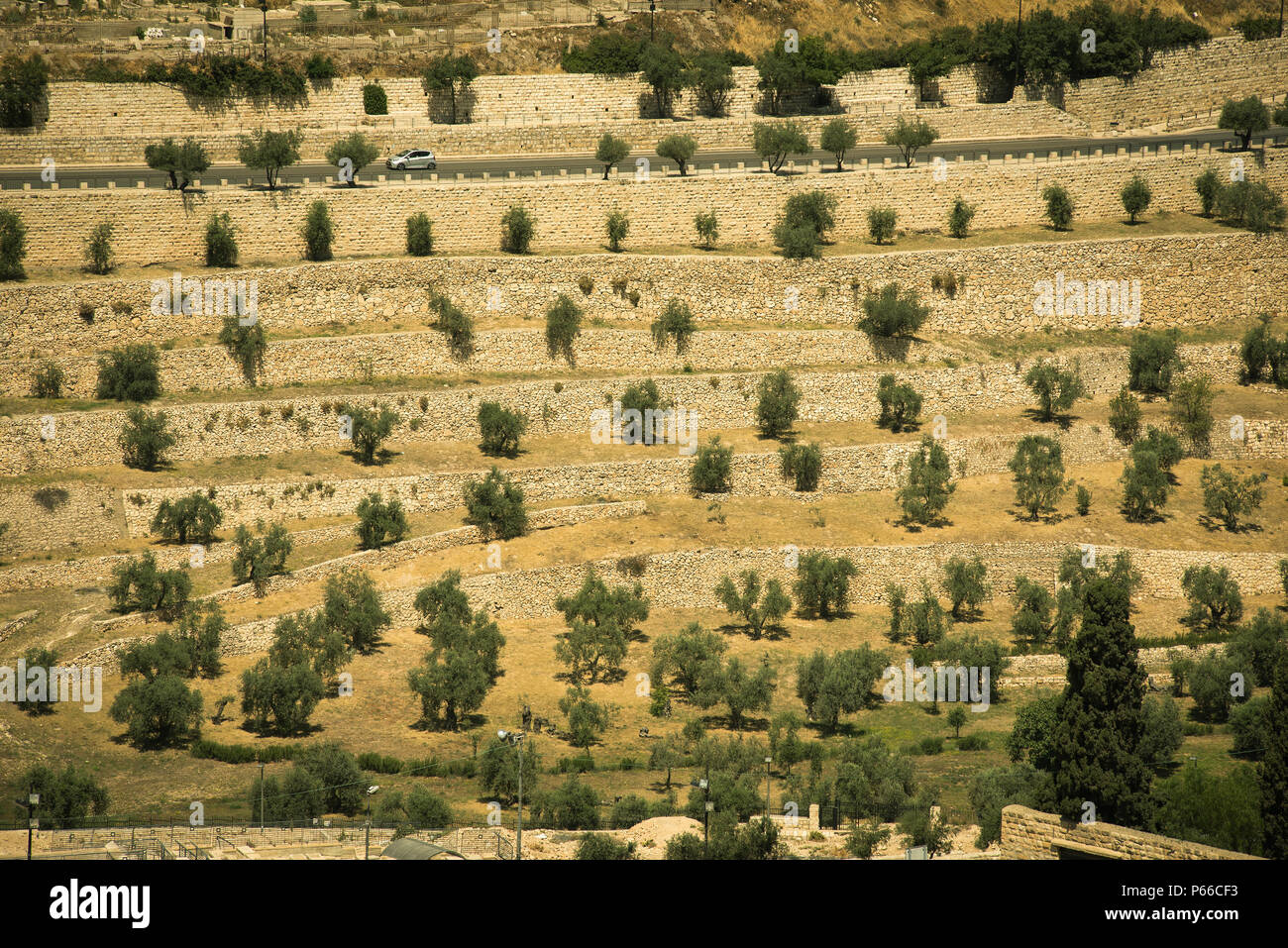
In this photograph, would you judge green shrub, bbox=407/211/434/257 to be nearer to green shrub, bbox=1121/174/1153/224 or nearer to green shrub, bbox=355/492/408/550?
green shrub, bbox=355/492/408/550

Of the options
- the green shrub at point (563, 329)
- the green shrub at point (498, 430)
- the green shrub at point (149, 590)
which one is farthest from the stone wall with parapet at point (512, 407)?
the green shrub at point (149, 590)

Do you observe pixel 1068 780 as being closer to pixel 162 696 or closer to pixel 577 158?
pixel 162 696

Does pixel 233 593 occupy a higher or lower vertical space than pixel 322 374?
lower

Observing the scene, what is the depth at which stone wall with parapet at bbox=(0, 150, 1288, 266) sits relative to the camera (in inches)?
1841

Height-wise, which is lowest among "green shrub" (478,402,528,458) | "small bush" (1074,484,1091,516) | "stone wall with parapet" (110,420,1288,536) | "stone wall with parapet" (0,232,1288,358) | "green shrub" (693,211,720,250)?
"small bush" (1074,484,1091,516)

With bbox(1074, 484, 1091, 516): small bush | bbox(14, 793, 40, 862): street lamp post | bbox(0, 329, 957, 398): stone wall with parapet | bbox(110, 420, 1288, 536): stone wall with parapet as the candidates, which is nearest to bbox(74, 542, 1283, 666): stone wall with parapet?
bbox(1074, 484, 1091, 516): small bush

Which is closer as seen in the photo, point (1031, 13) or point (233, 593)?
point (233, 593)

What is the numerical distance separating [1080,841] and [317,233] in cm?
3342

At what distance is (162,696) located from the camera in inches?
1240

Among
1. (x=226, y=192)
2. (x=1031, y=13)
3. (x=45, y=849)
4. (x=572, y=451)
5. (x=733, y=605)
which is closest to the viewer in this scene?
(x=45, y=849)

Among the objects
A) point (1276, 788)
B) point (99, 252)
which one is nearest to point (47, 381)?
point (99, 252)

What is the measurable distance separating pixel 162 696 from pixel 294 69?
110 feet

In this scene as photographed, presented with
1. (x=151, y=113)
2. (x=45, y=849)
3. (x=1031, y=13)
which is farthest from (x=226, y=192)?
(x=1031, y=13)

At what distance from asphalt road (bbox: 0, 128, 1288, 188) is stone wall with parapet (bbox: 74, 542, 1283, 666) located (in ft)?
60.5
